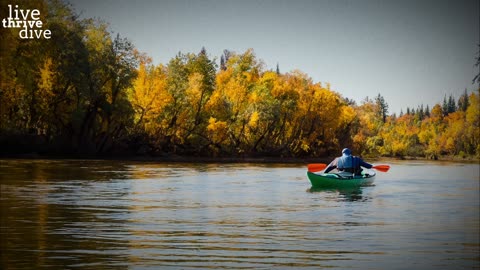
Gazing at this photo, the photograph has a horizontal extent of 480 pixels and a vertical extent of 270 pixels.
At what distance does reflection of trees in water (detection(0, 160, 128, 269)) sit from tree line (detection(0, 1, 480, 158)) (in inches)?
795

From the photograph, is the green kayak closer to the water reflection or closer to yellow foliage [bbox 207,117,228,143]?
the water reflection

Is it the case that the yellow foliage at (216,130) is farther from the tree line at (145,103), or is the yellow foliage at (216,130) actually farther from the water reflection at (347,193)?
the water reflection at (347,193)

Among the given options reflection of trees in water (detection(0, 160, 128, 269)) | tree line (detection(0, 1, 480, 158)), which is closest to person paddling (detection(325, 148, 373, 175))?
reflection of trees in water (detection(0, 160, 128, 269))

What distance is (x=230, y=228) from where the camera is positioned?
1559cm

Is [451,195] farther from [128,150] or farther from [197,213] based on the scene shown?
[128,150]

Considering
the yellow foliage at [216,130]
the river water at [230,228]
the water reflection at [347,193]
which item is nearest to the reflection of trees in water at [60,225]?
the river water at [230,228]

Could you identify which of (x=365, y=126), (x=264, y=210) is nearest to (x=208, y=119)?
(x=365, y=126)

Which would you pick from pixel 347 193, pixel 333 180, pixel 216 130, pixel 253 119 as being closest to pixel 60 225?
pixel 347 193

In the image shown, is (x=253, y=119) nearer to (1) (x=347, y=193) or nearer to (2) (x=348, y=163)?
(2) (x=348, y=163)

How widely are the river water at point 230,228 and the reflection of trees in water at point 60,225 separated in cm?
3

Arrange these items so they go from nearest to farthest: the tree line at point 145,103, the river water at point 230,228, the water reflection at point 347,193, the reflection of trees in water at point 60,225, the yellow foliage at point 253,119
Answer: the reflection of trees in water at point 60,225 → the river water at point 230,228 → the water reflection at point 347,193 → the tree line at point 145,103 → the yellow foliage at point 253,119

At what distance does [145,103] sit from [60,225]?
170 ft

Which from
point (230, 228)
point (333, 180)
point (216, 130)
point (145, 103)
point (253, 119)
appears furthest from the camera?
point (253, 119)

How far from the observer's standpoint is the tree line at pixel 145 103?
5472cm
